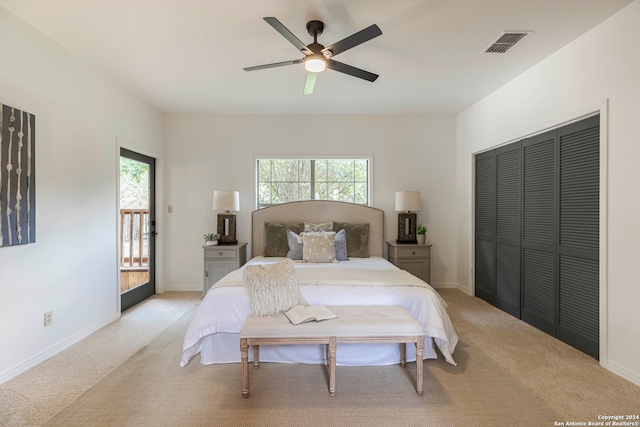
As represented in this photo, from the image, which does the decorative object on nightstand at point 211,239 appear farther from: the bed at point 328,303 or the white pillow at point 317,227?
the bed at point 328,303

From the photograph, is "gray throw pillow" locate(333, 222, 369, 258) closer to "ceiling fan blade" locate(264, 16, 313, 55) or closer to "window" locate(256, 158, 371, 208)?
"window" locate(256, 158, 371, 208)

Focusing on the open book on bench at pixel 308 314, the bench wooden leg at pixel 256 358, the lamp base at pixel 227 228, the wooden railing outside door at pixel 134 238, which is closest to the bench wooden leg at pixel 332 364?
the open book on bench at pixel 308 314

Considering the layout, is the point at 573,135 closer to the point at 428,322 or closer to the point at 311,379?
the point at 428,322

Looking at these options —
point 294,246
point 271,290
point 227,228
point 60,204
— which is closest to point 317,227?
point 294,246

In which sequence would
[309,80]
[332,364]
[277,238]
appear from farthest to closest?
[277,238], [309,80], [332,364]

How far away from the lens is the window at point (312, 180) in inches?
186

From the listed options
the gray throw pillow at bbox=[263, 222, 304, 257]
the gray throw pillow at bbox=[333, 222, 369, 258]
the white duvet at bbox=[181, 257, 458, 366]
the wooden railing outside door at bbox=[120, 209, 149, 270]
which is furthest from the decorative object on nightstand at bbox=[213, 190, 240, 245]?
the white duvet at bbox=[181, 257, 458, 366]

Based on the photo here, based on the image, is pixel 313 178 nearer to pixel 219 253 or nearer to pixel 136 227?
pixel 219 253

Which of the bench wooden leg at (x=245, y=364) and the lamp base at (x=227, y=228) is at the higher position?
the lamp base at (x=227, y=228)

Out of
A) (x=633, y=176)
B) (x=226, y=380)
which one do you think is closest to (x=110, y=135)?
(x=226, y=380)

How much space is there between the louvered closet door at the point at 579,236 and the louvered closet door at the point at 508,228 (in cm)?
61

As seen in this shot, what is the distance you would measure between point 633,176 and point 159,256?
5.17 m

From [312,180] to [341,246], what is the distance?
136 cm

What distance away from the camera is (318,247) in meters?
3.60
